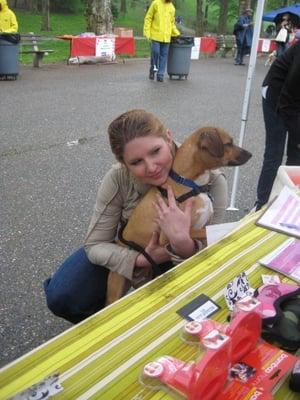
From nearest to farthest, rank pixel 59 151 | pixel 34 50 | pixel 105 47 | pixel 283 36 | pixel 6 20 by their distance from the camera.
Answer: pixel 59 151 < pixel 6 20 < pixel 34 50 < pixel 105 47 < pixel 283 36

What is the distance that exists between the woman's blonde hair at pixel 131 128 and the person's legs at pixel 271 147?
195 cm

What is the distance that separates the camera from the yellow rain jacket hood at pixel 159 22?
1055cm

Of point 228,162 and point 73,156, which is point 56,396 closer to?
point 228,162

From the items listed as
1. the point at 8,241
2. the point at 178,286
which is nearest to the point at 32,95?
the point at 8,241

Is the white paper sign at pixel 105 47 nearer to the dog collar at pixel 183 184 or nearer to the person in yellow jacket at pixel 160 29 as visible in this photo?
the person in yellow jacket at pixel 160 29

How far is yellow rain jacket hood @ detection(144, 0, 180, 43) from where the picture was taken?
10.6m

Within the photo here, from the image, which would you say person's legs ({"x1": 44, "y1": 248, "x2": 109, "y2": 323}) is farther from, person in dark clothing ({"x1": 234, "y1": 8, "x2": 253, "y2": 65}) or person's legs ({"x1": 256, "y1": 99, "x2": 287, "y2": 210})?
person in dark clothing ({"x1": 234, "y1": 8, "x2": 253, "y2": 65})

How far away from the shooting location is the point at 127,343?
1.08 m

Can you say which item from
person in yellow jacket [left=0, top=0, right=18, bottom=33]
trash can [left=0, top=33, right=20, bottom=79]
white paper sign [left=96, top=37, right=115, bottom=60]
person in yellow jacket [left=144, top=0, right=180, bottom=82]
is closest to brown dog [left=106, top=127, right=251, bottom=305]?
trash can [left=0, top=33, right=20, bottom=79]

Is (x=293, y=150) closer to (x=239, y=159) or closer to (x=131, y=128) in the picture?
(x=239, y=159)

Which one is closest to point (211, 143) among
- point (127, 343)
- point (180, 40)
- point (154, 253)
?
point (154, 253)

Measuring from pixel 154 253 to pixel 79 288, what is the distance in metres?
0.41

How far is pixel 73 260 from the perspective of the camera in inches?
80.4

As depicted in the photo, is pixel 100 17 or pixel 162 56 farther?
pixel 100 17
